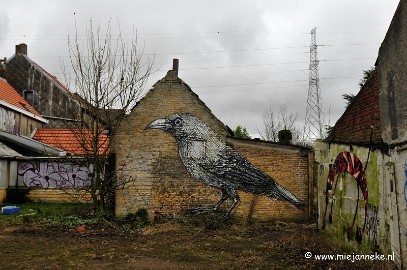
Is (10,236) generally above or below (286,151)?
below

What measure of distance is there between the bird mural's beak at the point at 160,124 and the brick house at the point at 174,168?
0.15m

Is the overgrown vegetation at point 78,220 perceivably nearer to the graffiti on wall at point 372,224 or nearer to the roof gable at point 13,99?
the graffiti on wall at point 372,224

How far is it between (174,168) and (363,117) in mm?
6826

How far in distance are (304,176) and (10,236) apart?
9.82m

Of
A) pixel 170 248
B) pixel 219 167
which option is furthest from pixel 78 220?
pixel 219 167

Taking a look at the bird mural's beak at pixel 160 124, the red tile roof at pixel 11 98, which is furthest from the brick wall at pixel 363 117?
the red tile roof at pixel 11 98

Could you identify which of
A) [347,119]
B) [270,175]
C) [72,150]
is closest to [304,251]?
[347,119]

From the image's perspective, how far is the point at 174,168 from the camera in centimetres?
1395

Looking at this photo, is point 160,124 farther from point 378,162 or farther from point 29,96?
point 29,96

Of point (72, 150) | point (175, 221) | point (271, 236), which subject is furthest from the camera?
point (72, 150)

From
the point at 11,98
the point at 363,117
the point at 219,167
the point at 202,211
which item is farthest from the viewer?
the point at 11,98

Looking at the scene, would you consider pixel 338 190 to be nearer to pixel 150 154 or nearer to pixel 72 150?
pixel 150 154

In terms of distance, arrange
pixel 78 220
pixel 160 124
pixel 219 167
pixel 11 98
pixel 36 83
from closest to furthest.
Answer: pixel 78 220, pixel 219 167, pixel 160 124, pixel 11 98, pixel 36 83

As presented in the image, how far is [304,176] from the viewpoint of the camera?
14.0 meters
